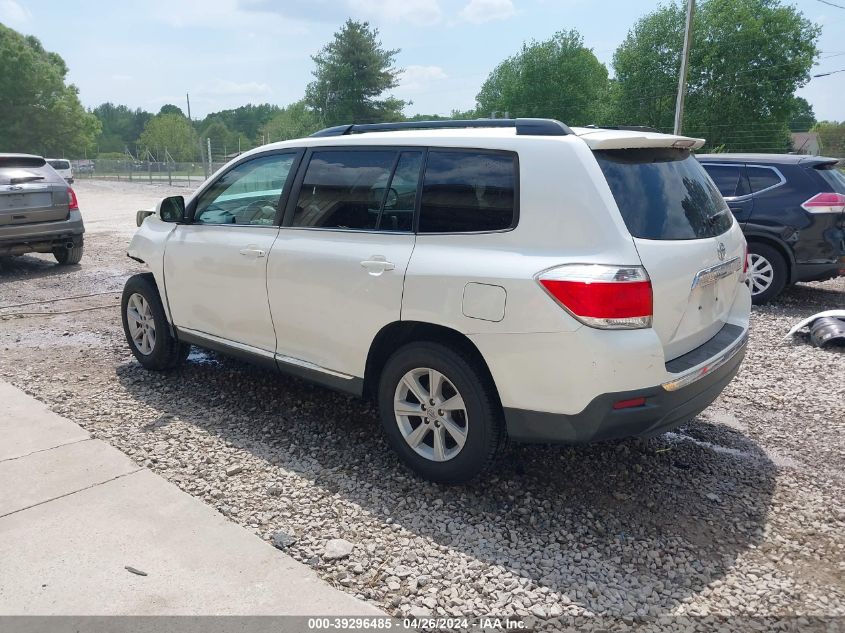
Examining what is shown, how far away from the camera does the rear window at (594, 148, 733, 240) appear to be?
3055 millimetres

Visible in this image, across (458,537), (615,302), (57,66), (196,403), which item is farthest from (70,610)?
(57,66)

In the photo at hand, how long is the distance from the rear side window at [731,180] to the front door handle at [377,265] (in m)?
5.93

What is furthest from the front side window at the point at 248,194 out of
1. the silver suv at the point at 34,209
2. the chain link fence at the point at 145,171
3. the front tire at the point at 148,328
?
the chain link fence at the point at 145,171

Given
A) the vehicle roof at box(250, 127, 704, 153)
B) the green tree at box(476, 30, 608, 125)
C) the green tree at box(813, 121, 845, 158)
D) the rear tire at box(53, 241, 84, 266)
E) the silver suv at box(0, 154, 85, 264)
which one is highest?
the green tree at box(476, 30, 608, 125)

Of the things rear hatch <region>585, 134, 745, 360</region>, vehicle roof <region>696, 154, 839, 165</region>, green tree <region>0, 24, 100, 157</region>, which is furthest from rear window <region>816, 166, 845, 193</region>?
green tree <region>0, 24, 100, 157</region>

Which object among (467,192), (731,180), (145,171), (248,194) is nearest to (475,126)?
(467,192)

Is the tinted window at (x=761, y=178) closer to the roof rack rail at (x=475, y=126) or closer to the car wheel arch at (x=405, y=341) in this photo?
the roof rack rail at (x=475, y=126)

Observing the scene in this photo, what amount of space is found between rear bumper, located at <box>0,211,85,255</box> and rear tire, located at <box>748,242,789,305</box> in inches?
366

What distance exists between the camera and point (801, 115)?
5812 centimetres

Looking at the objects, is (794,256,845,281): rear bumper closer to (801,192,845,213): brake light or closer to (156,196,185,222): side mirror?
(801,192,845,213): brake light

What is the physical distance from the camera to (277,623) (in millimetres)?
2490

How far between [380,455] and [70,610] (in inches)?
70.2

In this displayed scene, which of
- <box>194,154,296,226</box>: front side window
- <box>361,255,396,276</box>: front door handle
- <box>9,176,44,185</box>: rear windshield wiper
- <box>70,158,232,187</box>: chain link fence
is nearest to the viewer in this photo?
<box>361,255,396,276</box>: front door handle

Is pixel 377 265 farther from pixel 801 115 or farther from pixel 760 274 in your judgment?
pixel 801 115
